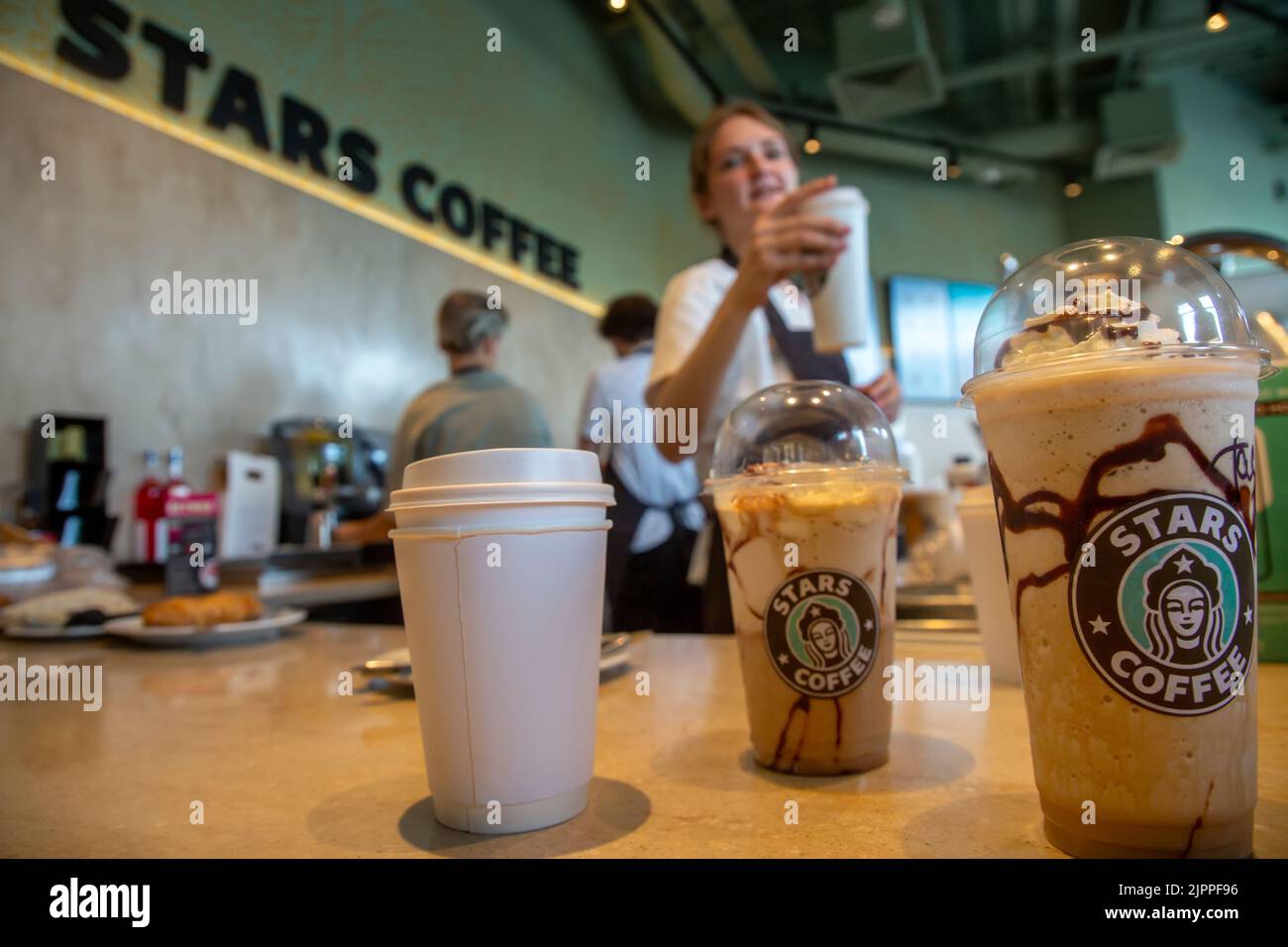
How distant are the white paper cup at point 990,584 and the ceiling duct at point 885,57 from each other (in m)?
5.05

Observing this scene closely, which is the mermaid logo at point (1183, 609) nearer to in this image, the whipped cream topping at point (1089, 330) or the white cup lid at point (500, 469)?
the whipped cream topping at point (1089, 330)

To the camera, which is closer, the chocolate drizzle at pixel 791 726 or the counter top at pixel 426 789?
the counter top at pixel 426 789

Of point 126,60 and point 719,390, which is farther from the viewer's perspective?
point 126,60

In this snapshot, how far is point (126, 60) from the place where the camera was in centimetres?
300

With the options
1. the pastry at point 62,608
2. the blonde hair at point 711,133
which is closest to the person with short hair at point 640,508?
the blonde hair at point 711,133

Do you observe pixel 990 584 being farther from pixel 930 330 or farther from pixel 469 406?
pixel 930 330

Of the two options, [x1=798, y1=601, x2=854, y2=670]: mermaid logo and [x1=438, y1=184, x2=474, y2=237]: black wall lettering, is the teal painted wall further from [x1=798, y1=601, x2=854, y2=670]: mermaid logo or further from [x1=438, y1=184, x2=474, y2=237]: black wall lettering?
[x1=798, y1=601, x2=854, y2=670]: mermaid logo

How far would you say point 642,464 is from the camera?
287 centimetres

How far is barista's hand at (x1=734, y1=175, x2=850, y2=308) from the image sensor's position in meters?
1.29

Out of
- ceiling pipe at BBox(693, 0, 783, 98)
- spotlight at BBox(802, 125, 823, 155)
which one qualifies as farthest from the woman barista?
spotlight at BBox(802, 125, 823, 155)

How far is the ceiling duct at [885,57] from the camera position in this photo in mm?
5129
